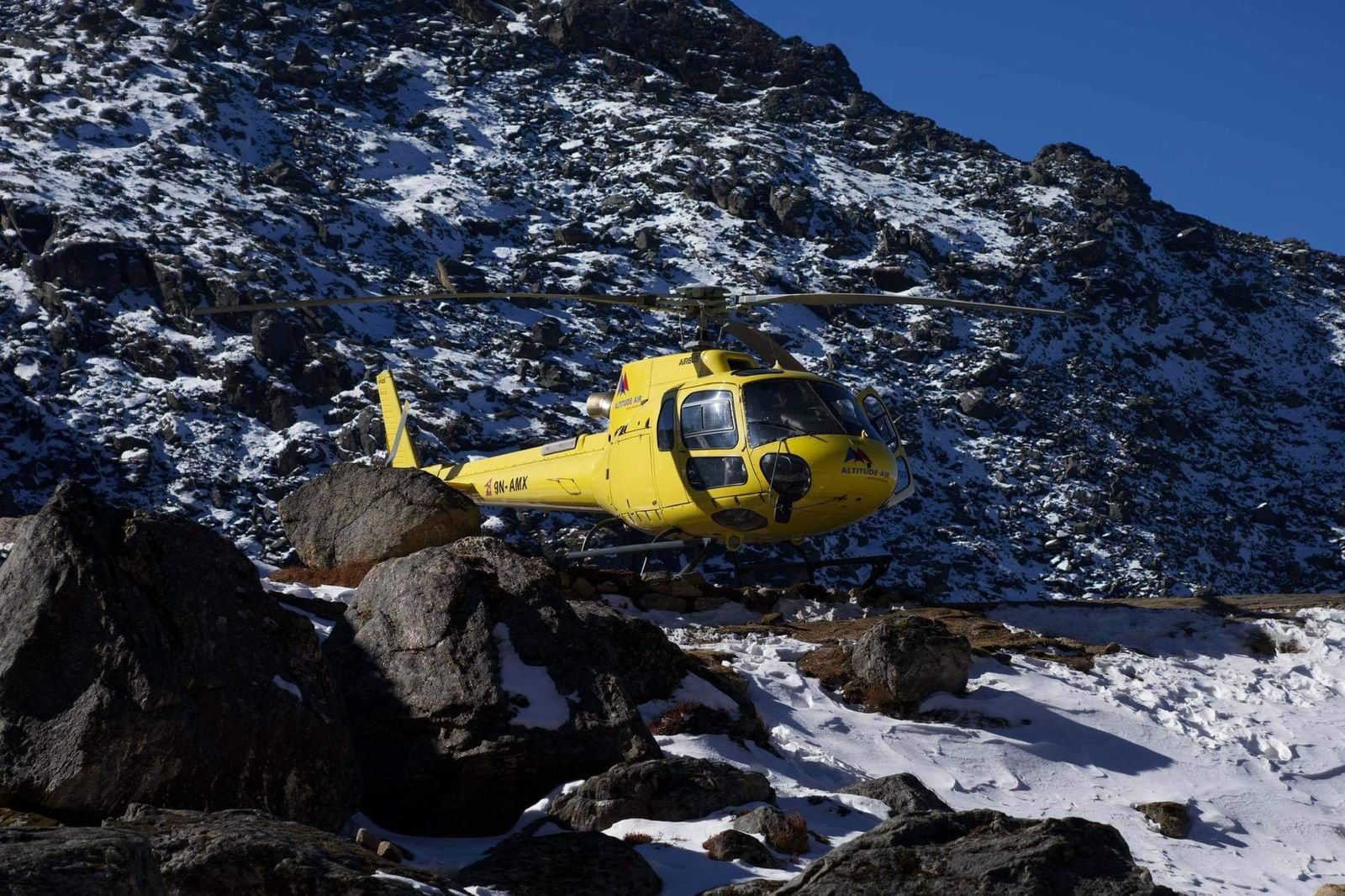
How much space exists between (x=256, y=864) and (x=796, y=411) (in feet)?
33.8

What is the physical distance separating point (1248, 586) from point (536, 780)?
149 ft

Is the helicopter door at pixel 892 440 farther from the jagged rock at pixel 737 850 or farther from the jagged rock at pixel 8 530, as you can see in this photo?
the jagged rock at pixel 8 530

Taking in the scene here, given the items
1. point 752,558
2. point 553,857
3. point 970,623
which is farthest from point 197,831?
point 752,558

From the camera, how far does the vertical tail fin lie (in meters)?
23.3

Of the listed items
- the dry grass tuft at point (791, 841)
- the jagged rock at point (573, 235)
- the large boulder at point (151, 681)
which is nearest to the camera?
A: the large boulder at point (151, 681)

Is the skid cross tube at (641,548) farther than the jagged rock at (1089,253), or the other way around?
the jagged rock at (1089,253)

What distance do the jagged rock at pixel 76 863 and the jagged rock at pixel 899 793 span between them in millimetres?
5728

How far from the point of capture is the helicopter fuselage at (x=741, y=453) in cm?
1556

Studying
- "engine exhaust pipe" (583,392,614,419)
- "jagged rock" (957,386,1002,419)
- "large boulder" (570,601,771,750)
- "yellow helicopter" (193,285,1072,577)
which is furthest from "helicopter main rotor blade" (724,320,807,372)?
"jagged rock" (957,386,1002,419)

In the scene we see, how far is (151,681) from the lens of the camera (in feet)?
26.2

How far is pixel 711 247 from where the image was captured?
220ft

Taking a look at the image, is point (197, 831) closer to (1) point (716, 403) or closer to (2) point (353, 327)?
(1) point (716, 403)

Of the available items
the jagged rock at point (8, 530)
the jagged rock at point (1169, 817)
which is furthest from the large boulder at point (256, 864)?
the jagged rock at point (8, 530)

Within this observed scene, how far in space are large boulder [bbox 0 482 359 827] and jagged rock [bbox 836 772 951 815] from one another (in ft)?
12.7
